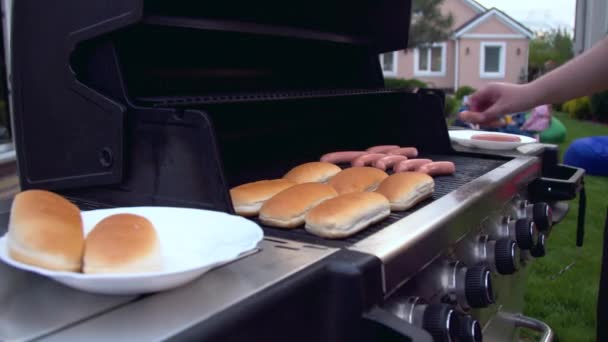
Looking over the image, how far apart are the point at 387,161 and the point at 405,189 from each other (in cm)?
40

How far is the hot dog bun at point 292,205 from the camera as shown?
45.7 inches

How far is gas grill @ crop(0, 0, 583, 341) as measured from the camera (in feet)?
2.60

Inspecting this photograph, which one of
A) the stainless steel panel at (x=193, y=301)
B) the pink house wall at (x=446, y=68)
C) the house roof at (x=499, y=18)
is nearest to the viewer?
the stainless steel panel at (x=193, y=301)

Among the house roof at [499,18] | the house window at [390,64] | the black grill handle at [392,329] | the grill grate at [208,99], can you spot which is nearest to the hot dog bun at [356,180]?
the grill grate at [208,99]

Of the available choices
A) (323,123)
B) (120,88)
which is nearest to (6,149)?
(323,123)

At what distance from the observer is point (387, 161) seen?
1717 mm

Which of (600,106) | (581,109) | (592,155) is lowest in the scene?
(592,155)

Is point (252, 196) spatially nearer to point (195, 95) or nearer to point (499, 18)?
point (195, 95)

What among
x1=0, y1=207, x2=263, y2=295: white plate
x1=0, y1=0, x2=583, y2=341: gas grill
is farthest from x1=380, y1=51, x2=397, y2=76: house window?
x1=0, y1=207, x2=263, y2=295: white plate

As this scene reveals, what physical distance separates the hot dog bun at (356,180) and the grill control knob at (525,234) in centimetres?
39

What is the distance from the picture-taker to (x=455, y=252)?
1264 mm

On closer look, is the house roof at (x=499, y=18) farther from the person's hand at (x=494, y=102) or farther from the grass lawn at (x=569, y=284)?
the person's hand at (x=494, y=102)

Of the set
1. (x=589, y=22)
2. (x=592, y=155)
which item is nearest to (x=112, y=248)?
(x=589, y=22)

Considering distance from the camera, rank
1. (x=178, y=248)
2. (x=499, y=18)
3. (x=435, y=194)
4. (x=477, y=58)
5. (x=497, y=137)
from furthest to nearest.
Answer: (x=477, y=58), (x=499, y=18), (x=497, y=137), (x=435, y=194), (x=178, y=248)
